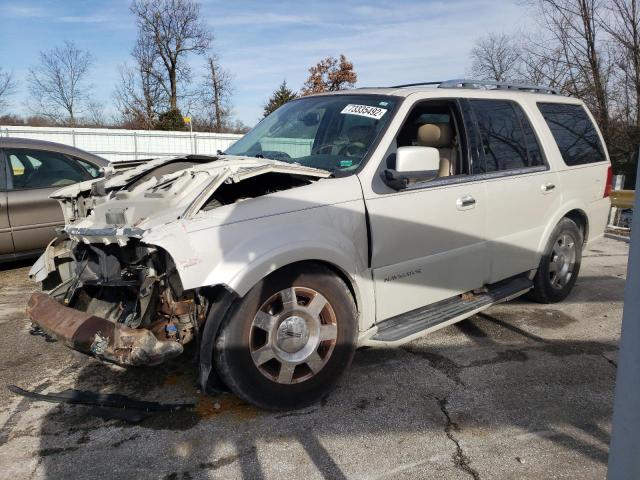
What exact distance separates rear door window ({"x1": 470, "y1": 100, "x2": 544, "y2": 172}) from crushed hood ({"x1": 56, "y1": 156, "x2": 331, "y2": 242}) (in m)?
1.68

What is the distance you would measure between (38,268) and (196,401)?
1529 mm

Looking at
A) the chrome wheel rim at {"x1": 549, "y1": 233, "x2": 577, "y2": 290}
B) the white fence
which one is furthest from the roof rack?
the white fence

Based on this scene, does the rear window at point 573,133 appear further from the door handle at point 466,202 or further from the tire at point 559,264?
the door handle at point 466,202

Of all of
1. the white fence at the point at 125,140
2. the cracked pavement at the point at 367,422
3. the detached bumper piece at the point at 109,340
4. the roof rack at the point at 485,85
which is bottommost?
the cracked pavement at the point at 367,422

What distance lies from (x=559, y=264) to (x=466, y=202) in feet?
5.99

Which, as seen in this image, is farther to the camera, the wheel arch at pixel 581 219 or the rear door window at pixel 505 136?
the wheel arch at pixel 581 219

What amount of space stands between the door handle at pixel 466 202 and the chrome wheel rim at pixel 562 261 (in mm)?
1483

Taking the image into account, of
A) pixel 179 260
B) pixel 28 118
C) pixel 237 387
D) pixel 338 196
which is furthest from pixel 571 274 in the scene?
pixel 28 118

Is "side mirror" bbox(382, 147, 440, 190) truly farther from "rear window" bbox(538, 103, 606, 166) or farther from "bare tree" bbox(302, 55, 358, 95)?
"bare tree" bbox(302, 55, 358, 95)

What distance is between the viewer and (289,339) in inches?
121

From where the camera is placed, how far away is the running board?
3467 mm

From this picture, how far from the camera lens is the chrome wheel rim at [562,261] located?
16.6ft

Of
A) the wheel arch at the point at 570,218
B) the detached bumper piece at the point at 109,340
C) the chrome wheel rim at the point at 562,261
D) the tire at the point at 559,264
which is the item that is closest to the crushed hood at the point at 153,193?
the detached bumper piece at the point at 109,340

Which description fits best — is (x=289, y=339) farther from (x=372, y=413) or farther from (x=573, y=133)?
(x=573, y=133)
